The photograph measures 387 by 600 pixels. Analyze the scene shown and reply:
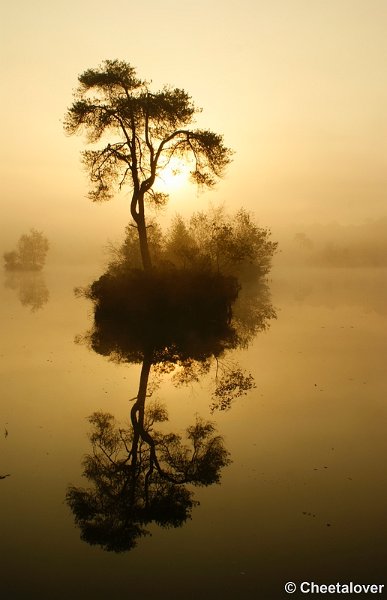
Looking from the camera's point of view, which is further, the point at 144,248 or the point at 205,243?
the point at 205,243

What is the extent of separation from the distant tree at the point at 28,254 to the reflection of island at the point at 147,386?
4146 inches

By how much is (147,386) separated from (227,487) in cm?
745

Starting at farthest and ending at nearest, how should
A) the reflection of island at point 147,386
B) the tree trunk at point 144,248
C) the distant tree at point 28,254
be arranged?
the distant tree at point 28,254 < the tree trunk at point 144,248 < the reflection of island at point 147,386

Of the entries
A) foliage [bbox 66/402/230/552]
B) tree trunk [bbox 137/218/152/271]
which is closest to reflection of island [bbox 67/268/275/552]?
foliage [bbox 66/402/230/552]

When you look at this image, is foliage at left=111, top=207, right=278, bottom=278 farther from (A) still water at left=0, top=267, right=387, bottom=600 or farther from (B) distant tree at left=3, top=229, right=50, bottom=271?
(B) distant tree at left=3, top=229, right=50, bottom=271

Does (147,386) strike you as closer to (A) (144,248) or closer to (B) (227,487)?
(B) (227,487)

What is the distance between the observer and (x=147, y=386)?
1599 centimetres

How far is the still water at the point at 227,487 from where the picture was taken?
20.9 feet

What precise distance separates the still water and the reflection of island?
29 centimetres

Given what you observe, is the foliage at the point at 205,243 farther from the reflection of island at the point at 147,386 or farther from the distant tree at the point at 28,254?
the distant tree at the point at 28,254

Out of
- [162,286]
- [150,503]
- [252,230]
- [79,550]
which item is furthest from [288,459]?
[252,230]

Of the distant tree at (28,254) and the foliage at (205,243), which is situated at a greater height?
the distant tree at (28,254)

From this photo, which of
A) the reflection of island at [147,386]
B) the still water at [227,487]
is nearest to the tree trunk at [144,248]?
the reflection of island at [147,386]

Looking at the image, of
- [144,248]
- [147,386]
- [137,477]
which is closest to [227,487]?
[137,477]
